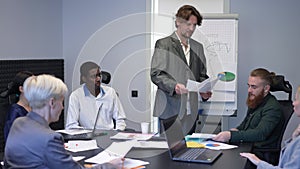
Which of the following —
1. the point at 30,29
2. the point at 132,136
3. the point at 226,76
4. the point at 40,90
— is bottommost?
the point at 132,136

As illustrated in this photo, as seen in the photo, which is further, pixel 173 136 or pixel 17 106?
pixel 17 106

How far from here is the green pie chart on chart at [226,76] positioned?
4.21m

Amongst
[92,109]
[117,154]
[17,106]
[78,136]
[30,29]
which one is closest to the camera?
[117,154]

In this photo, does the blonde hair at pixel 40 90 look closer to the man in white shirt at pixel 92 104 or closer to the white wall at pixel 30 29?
the man in white shirt at pixel 92 104

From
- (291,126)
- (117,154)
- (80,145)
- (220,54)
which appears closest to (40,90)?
(117,154)

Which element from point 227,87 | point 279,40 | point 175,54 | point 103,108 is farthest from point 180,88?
point 279,40

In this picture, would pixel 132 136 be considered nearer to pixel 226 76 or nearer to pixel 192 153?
pixel 192 153

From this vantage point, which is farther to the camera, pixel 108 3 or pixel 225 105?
pixel 108 3

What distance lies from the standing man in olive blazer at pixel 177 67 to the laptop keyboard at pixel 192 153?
68cm

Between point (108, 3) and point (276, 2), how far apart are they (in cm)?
189

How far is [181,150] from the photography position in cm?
236

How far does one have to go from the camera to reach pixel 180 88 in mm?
3025

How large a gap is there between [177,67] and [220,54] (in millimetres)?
1097

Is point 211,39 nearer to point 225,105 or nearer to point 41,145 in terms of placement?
point 225,105
